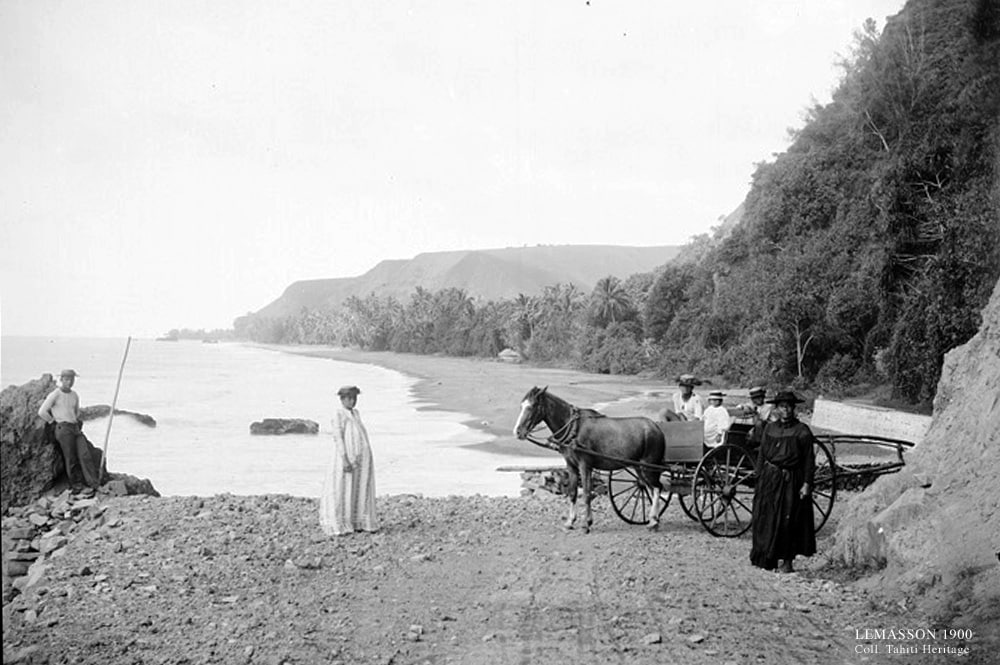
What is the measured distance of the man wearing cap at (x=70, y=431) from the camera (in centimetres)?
1074

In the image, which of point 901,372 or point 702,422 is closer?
point 702,422

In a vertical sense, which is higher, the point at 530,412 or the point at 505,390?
the point at 530,412

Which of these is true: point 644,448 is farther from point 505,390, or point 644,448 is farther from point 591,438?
point 505,390

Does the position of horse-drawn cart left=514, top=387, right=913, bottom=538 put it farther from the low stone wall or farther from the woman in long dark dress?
the low stone wall

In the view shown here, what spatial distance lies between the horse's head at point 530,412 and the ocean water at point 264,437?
4.50 metres

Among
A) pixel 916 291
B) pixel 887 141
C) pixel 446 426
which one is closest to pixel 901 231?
pixel 916 291

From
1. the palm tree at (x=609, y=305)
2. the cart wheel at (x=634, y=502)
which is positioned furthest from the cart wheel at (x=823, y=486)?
the palm tree at (x=609, y=305)

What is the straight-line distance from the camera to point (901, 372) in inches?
659

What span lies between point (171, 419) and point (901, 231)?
26102 millimetres

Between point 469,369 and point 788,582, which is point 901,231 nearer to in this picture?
→ point 788,582

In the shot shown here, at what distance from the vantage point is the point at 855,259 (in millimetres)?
27797

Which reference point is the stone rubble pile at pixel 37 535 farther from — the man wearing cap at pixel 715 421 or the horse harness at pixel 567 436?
the man wearing cap at pixel 715 421

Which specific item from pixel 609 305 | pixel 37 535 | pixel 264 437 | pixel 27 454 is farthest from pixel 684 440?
pixel 609 305

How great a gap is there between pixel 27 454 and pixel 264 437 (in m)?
14.2
